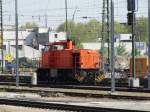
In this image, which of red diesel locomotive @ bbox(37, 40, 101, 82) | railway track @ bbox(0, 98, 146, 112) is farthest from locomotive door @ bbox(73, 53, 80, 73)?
railway track @ bbox(0, 98, 146, 112)

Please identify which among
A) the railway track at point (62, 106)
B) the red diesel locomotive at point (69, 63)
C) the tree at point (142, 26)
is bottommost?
the railway track at point (62, 106)

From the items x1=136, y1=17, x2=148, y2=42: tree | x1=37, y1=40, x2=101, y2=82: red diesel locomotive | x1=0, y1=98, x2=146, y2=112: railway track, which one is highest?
x1=136, y1=17, x2=148, y2=42: tree

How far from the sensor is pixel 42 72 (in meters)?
42.9

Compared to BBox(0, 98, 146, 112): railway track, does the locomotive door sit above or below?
above

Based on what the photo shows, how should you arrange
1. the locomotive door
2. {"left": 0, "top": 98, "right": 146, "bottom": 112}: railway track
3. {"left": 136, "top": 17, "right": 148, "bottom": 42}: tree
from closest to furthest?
1. {"left": 0, "top": 98, "right": 146, "bottom": 112}: railway track
2. the locomotive door
3. {"left": 136, "top": 17, "right": 148, "bottom": 42}: tree

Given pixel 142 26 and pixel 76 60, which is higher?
pixel 142 26

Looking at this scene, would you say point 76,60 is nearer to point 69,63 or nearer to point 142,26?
point 69,63

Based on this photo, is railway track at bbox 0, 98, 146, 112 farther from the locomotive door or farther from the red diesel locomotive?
the red diesel locomotive

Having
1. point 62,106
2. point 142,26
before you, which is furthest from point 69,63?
point 142,26

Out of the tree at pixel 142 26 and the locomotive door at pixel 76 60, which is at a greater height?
the tree at pixel 142 26

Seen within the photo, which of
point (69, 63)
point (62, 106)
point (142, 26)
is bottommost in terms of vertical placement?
point (62, 106)

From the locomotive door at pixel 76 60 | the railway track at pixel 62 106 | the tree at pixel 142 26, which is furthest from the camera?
the tree at pixel 142 26

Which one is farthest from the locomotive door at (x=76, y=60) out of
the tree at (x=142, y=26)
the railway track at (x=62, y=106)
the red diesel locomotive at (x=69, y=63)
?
the tree at (x=142, y=26)

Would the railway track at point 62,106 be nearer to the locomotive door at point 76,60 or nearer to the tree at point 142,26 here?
the locomotive door at point 76,60
